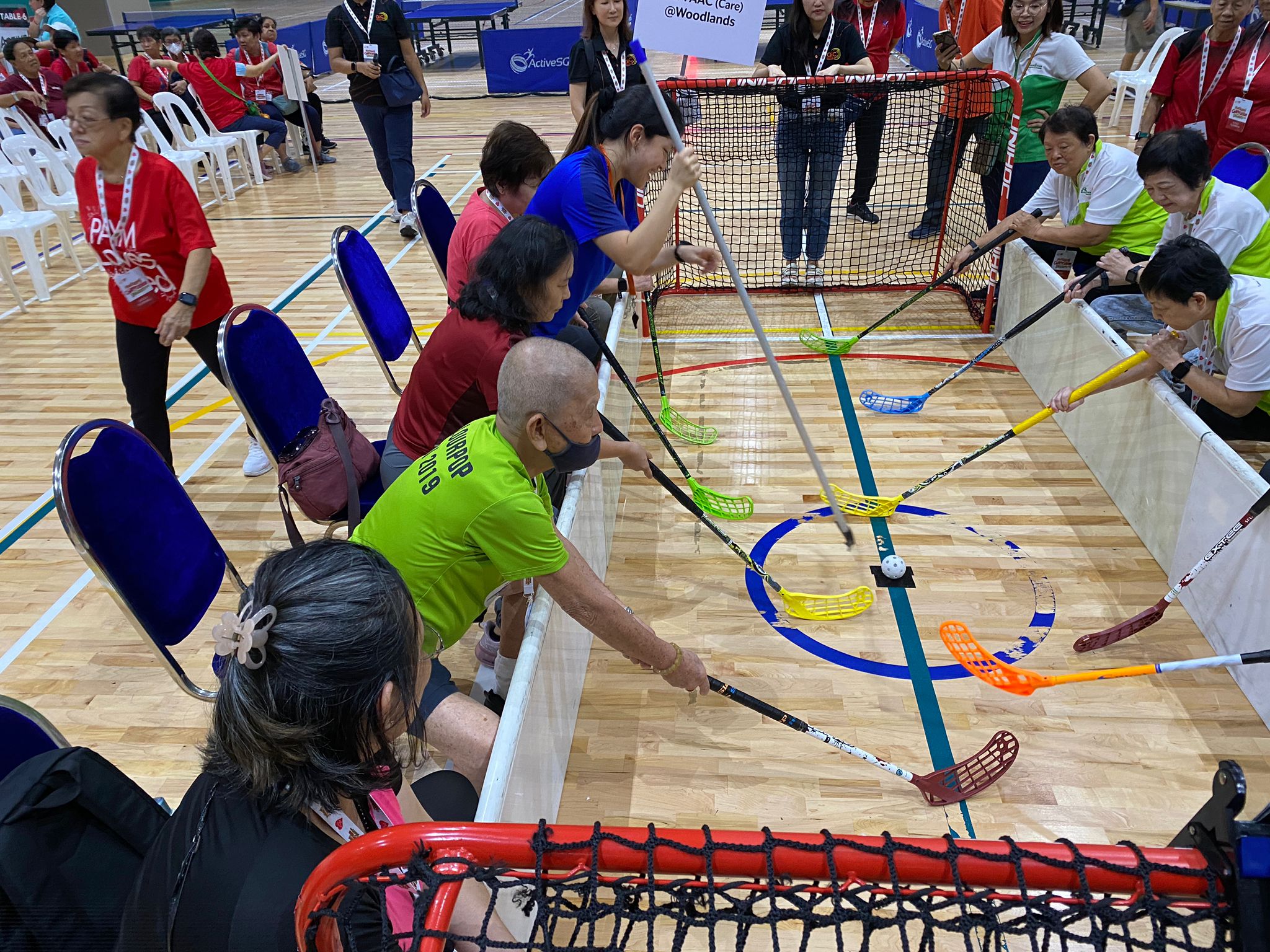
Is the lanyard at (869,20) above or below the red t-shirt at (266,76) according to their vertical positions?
above

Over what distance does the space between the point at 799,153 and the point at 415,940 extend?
5653 mm

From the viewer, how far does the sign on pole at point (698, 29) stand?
3691 mm

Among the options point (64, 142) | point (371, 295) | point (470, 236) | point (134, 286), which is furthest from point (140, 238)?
point (64, 142)

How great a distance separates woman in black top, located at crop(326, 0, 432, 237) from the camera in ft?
22.8

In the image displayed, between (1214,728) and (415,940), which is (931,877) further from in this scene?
(1214,728)

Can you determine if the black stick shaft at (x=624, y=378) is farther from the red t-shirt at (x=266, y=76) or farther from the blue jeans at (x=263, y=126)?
the red t-shirt at (x=266, y=76)

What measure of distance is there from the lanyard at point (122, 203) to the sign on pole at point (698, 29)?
6.92 feet

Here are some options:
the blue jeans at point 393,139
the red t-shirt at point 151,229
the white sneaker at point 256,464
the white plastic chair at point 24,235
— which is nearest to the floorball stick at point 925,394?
the white sneaker at point 256,464

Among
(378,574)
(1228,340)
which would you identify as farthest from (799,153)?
(378,574)

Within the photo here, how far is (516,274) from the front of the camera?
2.73 meters

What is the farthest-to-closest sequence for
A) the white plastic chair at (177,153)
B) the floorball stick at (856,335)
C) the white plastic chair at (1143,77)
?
the white plastic chair at (1143,77), the white plastic chair at (177,153), the floorball stick at (856,335)

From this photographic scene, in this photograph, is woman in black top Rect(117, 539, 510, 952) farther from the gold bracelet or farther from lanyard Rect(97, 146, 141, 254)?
lanyard Rect(97, 146, 141, 254)

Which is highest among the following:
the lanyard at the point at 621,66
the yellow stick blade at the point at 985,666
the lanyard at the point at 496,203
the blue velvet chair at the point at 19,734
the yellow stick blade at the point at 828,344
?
the lanyard at the point at 621,66

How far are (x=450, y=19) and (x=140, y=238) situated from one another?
13.5 metres
